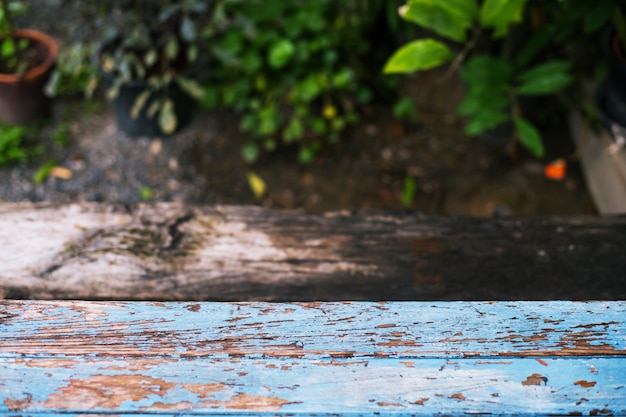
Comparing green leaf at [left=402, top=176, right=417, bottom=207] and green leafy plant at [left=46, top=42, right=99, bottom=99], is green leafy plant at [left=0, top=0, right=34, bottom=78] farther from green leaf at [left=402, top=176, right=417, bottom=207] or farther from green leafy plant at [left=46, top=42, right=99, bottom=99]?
green leaf at [left=402, top=176, right=417, bottom=207]

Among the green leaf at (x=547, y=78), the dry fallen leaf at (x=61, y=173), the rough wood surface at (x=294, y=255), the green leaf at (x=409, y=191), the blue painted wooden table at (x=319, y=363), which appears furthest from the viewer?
the dry fallen leaf at (x=61, y=173)

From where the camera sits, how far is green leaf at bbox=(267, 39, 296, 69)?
115 inches

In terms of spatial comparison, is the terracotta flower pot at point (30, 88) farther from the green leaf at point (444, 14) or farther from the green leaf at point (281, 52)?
the green leaf at point (444, 14)

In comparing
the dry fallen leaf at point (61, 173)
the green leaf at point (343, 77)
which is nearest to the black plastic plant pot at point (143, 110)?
the dry fallen leaf at point (61, 173)

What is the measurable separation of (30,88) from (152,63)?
757 mm

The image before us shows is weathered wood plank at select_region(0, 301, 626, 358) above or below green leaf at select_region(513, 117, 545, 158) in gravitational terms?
below

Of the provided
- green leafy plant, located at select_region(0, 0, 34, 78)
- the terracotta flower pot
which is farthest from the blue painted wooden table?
green leafy plant, located at select_region(0, 0, 34, 78)

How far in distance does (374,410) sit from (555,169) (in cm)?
239

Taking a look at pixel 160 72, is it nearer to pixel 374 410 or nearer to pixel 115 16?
pixel 115 16

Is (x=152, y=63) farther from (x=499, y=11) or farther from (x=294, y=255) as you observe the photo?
(x=294, y=255)

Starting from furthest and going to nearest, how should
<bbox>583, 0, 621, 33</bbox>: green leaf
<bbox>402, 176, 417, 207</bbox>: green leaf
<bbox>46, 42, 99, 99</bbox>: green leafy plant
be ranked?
<bbox>402, 176, 417, 207</bbox>: green leaf → <bbox>46, 42, 99, 99</bbox>: green leafy plant → <bbox>583, 0, 621, 33</bbox>: green leaf

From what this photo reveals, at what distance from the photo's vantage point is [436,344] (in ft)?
3.13

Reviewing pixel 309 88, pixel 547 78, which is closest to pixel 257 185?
pixel 309 88

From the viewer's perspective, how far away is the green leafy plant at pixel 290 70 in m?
2.93
